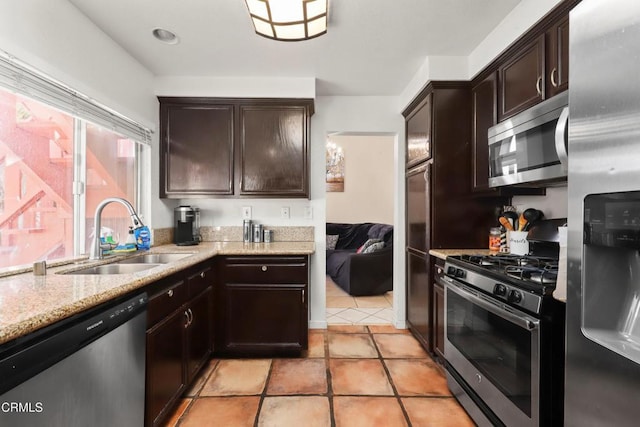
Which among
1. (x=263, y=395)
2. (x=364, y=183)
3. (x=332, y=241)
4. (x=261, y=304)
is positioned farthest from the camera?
(x=364, y=183)

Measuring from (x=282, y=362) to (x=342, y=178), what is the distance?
13.6 feet

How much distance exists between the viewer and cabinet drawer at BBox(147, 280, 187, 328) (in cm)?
153

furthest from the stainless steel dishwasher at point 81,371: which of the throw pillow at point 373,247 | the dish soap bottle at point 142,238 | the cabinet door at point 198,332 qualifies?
the throw pillow at point 373,247

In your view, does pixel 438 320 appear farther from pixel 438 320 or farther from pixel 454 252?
pixel 454 252

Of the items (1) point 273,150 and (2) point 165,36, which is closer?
(2) point 165,36

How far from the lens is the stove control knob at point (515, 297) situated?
134 centimetres

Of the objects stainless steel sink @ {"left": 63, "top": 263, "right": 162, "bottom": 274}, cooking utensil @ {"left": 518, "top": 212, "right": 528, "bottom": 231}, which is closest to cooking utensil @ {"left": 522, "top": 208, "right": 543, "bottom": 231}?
cooking utensil @ {"left": 518, "top": 212, "right": 528, "bottom": 231}

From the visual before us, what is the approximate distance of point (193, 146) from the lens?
279 cm

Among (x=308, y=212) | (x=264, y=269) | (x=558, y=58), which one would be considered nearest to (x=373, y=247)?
(x=308, y=212)

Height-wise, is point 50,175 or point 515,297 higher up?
point 50,175

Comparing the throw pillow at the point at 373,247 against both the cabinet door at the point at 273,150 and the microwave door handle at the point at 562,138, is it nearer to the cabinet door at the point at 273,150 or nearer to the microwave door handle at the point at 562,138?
the cabinet door at the point at 273,150

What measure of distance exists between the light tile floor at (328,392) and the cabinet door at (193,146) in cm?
154

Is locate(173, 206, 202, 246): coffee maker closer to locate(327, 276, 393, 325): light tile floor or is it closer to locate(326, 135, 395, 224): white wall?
locate(327, 276, 393, 325): light tile floor

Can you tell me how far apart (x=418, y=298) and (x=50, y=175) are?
274cm
